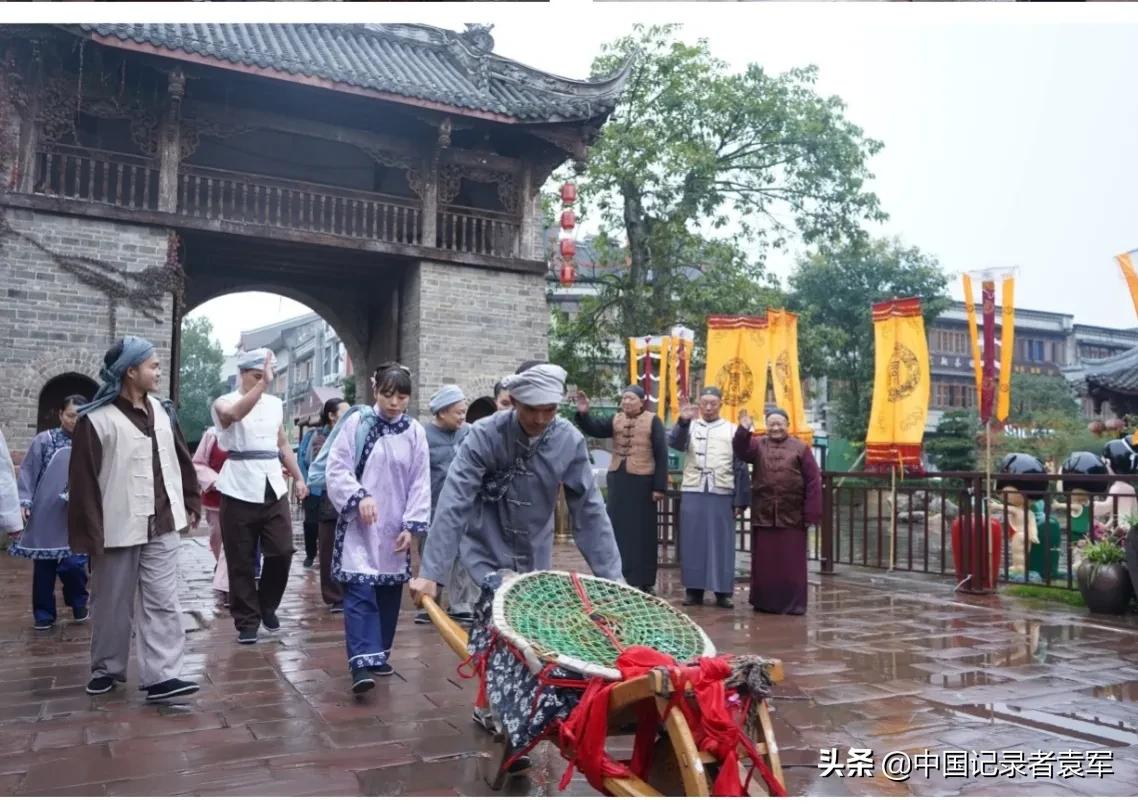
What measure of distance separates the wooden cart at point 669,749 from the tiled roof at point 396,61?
39.0ft

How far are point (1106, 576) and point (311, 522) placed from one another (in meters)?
6.76

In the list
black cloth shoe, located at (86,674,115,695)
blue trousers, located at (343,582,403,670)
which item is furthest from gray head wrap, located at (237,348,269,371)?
black cloth shoe, located at (86,674,115,695)

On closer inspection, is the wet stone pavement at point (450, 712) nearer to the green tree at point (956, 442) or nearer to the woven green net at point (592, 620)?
Result: the woven green net at point (592, 620)

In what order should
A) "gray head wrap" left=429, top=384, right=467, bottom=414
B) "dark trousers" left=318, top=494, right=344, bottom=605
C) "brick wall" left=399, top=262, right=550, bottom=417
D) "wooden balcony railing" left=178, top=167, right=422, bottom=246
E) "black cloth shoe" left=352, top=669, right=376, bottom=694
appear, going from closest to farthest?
"black cloth shoe" left=352, top=669, right=376, bottom=694 → "gray head wrap" left=429, top=384, right=467, bottom=414 → "dark trousers" left=318, top=494, right=344, bottom=605 → "wooden balcony railing" left=178, top=167, right=422, bottom=246 → "brick wall" left=399, top=262, right=550, bottom=417

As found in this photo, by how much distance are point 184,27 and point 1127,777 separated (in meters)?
13.7

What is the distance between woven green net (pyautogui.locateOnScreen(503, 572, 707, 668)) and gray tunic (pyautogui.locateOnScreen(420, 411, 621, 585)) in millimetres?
481

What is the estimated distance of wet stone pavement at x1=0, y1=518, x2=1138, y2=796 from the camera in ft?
10.1

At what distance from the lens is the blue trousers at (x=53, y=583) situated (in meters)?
5.79

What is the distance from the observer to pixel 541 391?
3.40 m

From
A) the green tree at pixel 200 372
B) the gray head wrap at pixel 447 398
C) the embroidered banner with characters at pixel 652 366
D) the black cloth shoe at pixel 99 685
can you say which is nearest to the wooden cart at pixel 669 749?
the black cloth shoe at pixel 99 685

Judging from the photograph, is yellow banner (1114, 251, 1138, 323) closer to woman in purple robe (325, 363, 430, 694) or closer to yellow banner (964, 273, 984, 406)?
yellow banner (964, 273, 984, 406)

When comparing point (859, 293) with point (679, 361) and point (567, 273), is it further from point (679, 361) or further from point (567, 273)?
point (679, 361)

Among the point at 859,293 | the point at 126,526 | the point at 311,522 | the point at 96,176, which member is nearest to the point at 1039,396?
the point at 859,293

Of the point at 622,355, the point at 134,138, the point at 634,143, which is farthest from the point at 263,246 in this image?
the point at 622,355
